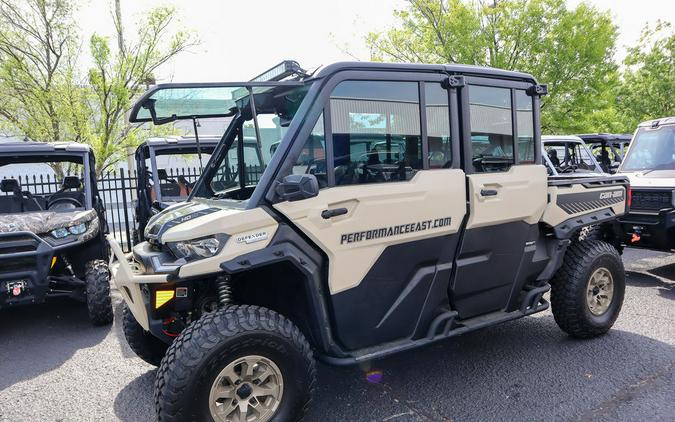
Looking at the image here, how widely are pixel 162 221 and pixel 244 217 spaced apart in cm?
94

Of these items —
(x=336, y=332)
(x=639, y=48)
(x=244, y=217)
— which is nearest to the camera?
(x=244, y=217)

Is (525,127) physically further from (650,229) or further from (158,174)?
(158,174)

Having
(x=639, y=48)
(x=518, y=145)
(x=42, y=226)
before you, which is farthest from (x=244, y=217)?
(x=639, y=48)

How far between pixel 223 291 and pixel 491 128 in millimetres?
2428

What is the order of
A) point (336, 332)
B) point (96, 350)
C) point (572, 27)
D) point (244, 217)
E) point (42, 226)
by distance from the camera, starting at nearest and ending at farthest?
point (244, 217) → point (336, 332) → point (96, 350) → point (42, 226) → point (572, 27)

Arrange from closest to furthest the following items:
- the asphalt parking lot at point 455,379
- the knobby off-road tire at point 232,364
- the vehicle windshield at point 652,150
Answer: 1. the knobby off-road tire at point 232,364
2. the asphalt parking lot at point 455,379
3. the vehicle windshield at point 652,150

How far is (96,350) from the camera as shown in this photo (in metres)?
4.87

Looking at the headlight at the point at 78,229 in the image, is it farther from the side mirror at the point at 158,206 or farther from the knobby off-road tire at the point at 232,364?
the knobby off-road tire at the point at 232,364

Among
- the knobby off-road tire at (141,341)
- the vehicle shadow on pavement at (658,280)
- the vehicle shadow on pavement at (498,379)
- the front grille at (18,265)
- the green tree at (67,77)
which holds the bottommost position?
the vehicle shadow on pavement at (658,280)

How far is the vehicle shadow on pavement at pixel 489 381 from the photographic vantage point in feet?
11.1

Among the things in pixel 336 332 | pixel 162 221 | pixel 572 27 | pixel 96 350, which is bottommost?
pixel 96 350

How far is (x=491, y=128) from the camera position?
3.82 metres

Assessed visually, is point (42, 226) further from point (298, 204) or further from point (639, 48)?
point (639, 48)

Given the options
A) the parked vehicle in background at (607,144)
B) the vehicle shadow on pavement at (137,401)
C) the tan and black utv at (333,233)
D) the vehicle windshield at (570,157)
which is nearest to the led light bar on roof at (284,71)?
the tan and black utv at (333,233)
